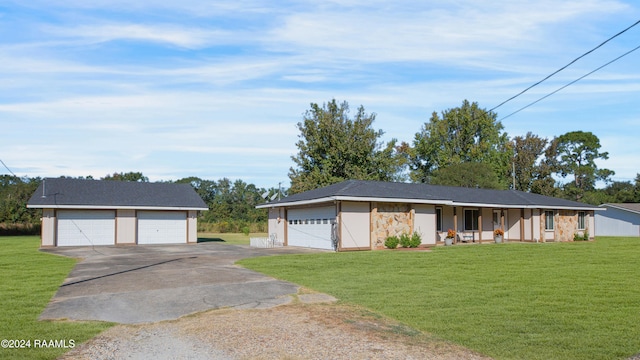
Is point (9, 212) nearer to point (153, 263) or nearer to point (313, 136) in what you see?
point (313, 136)

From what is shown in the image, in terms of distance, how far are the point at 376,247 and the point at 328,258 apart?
577 centimetres

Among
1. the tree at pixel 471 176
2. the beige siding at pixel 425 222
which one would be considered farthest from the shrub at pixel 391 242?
the tree at pixel 471 176

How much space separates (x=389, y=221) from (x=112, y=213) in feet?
59.1

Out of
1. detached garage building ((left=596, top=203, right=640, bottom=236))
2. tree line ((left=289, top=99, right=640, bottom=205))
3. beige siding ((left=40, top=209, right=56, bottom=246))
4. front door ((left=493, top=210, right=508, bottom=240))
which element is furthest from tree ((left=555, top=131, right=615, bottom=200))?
beige siding ((left=40, top=209, right=56, bottom=246))

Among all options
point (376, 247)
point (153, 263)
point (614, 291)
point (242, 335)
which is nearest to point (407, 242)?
point (376, 247)

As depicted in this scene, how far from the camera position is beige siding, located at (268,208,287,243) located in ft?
102

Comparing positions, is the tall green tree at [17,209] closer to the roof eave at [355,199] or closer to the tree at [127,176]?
the tree at [127,176]

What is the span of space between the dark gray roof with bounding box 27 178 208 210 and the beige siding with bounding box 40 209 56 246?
0.74 meters

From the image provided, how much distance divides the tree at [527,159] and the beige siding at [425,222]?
40.2 meters

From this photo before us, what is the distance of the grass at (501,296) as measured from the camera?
7.11 metres

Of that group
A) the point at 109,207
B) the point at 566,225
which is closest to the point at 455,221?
the point at 566,225

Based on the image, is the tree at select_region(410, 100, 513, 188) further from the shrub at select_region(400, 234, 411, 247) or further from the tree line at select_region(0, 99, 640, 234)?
the shrub at select_region(400, 234, 411, 247)

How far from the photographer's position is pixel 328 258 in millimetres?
19812

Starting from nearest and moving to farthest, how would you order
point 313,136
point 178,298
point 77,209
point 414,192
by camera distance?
point 178,298 < point 414,192 < point 77,209 < point 313,136
